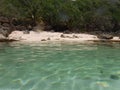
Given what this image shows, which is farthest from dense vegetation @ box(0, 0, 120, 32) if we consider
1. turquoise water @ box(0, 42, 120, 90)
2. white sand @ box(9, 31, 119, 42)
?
turquoise water @ box(0, 42, 120, 90)

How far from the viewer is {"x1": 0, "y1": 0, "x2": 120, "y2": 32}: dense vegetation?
769 inches

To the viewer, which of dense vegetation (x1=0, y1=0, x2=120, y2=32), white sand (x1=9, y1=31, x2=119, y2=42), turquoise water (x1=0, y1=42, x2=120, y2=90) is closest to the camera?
turquoise water (x1=0, y1=42, x2=120, y2=90)

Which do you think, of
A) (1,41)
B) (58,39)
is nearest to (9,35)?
(1,41)

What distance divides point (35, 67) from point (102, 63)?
214 cm

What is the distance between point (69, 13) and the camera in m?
19.9

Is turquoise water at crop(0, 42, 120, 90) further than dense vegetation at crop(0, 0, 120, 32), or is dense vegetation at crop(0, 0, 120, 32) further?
dense vegetation at crop(0, 0, 120, 32)

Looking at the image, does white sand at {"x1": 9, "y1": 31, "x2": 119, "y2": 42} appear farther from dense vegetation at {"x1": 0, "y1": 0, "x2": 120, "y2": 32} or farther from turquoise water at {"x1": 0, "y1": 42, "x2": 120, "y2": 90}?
turquoise water at {"x1": 0, "y1": 42, "x2": 120, "y2": 90}

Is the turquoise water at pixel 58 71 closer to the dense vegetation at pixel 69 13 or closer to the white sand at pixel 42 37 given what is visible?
the white sand at pixel 42 37

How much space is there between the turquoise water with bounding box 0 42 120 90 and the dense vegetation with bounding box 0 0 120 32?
955 cm

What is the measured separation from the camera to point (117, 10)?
20672mm

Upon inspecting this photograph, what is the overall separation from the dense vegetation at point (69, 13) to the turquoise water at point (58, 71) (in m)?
9.55

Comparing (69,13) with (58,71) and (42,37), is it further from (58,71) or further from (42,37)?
(58,71)

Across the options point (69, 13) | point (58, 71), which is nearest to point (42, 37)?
point (69, 13)

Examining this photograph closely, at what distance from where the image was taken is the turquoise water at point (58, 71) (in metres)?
5.73
